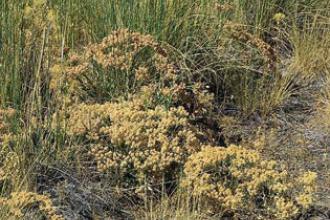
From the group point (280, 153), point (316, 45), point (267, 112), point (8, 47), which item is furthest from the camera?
point (316, 45)

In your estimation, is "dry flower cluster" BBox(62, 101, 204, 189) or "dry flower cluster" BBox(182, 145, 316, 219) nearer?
"dry flower cluster" BBox(182, 145, 316, 219)

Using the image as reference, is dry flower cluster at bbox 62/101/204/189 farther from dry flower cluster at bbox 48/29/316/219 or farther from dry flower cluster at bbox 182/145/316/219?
dry flower cluster at bbox 182/145/316/219

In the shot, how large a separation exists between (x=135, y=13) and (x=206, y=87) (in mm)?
573

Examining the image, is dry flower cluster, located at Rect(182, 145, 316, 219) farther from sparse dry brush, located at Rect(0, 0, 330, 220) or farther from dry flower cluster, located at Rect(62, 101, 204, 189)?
dry flower cluster, located at Rect(62, 101, 204, 189)

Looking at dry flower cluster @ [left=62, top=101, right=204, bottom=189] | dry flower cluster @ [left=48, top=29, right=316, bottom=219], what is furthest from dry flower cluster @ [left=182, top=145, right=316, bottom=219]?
dry flower cluster @ [left=62, top=101, right=204, bottom=189]

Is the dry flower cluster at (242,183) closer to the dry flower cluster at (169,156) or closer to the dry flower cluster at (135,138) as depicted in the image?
the dry flower cluster at (169,156)

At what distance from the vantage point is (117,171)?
3.16 metres

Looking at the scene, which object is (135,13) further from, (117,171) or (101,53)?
(117,171)

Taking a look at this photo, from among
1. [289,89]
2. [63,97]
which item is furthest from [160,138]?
[289,89]

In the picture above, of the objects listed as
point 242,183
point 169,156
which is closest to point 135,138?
point 169,156

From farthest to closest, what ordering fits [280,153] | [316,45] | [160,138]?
[316,45] → [280,153] → [160,138]

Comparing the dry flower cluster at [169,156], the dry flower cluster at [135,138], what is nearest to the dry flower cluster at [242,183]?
the dry flower cluster at [169,156]

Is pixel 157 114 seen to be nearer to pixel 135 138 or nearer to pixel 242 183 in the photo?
pixel 135 138

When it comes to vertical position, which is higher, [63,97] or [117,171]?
[63,97]
